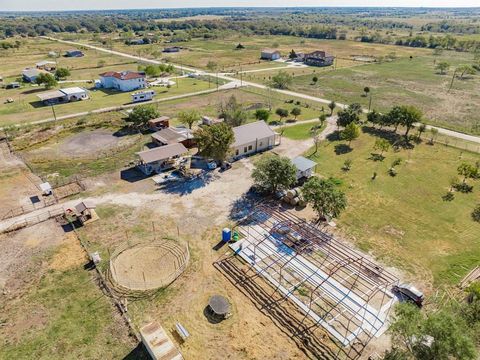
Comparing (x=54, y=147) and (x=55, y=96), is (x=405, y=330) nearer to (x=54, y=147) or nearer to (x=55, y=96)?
(x=54, y=147)

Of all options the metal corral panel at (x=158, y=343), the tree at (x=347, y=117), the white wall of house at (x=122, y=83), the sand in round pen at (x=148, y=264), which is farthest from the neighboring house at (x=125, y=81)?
the metal corral panel at (x=158, y=343)

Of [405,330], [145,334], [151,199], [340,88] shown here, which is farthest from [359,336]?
[340,88]

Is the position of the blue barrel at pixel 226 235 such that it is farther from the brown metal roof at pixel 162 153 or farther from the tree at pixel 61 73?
the tree at pixel 61 73

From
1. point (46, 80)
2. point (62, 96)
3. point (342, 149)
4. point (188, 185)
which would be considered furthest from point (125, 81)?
point (342, 149)

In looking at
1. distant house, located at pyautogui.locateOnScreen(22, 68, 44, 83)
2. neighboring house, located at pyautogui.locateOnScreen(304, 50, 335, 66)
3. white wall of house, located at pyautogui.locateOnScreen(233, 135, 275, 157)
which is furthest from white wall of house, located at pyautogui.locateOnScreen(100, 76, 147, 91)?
neighboring house, located at pyautogui.locateOnScreen(304, 50, 335, 66)

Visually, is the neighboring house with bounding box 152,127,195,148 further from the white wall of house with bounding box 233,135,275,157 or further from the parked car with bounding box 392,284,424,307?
the parked car with bounding box 392,284,424,307
